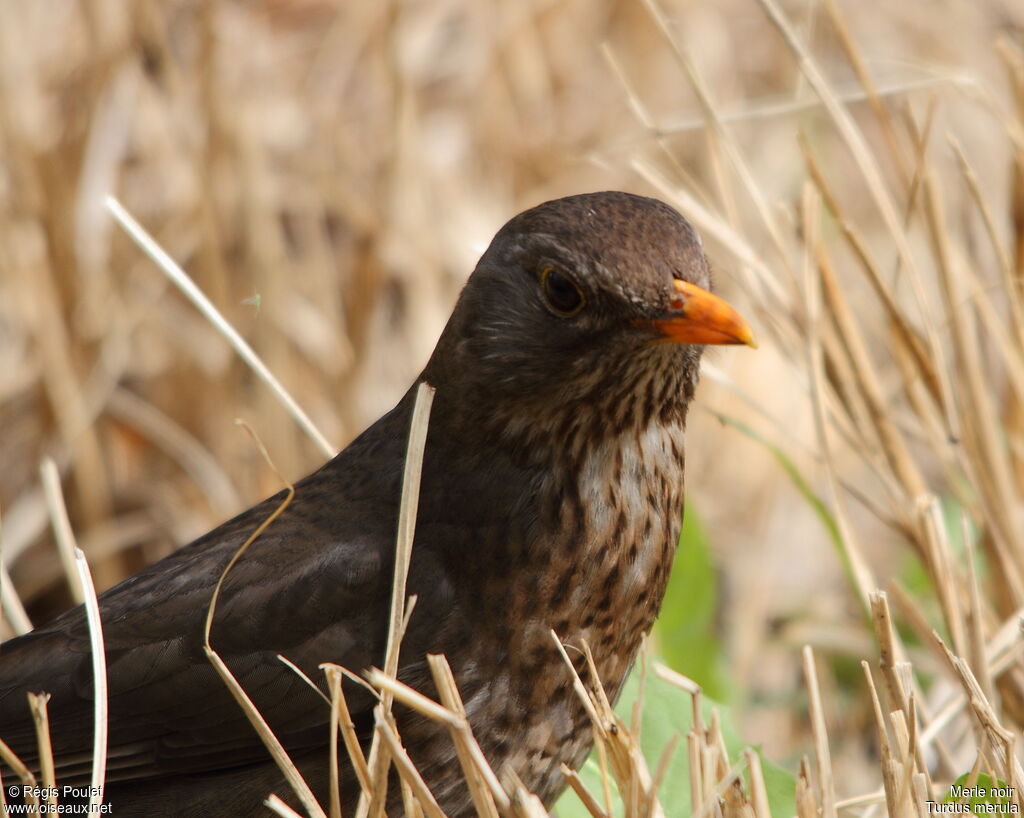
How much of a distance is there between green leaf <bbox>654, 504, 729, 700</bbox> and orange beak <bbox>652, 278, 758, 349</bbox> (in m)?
1.30

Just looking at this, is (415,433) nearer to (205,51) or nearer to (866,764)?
(866,764)

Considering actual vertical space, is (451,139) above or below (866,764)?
above

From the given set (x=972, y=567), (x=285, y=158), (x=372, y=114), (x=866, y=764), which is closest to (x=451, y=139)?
(x=372, y=114)

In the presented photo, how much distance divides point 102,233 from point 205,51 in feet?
2.24

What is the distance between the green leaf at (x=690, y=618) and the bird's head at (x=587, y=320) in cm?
101

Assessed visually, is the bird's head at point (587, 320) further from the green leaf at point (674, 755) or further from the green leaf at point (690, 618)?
the green leaf at point (690, 618)

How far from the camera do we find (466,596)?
2270mm

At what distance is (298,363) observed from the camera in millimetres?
4516

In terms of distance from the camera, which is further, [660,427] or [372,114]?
[372,114]

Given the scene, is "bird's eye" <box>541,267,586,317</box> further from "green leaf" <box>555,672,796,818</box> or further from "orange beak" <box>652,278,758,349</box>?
→ "green leaf" <box>555,672,796,818</box>

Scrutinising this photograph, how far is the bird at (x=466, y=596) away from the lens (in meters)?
2.22

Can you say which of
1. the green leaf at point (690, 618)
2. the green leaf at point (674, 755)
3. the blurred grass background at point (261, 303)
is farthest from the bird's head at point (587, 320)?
the blurred grass background at point (261, 303)

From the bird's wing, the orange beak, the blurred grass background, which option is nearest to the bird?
the bird's wing

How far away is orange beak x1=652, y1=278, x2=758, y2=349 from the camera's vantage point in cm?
201
